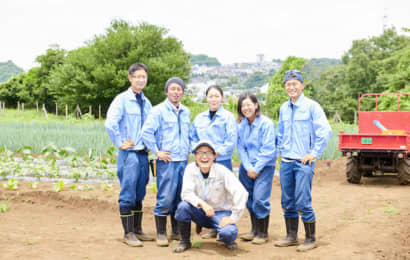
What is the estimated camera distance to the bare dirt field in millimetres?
4098

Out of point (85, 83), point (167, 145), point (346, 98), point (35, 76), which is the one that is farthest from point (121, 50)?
point (167, 145)

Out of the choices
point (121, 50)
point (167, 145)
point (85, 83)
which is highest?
point (121, 50)

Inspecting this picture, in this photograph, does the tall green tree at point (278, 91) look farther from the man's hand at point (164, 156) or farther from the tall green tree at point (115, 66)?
the man's hand at point (164, 156)

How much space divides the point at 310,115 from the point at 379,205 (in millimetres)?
2946

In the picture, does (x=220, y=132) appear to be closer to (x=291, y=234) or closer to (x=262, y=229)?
(x=262, y=229)

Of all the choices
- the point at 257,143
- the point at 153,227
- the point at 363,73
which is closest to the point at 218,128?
the point at 257,143

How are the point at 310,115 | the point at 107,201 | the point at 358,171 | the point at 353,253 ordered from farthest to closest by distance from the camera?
the point at 358,171 → the point at 107,201 → the point at 310,115 → the point at 353,253

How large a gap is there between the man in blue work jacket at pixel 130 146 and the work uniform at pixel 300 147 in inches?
57.9

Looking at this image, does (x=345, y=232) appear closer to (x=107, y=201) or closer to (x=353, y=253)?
(x=353, y=253)

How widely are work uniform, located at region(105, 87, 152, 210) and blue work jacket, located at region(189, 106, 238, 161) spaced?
1.92 ft

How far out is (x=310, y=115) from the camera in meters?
4.37

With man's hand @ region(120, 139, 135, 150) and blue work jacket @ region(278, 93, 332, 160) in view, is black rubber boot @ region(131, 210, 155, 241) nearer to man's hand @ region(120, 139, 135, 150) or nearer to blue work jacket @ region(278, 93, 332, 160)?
man's hand @ region(120, 139, 135, 150)

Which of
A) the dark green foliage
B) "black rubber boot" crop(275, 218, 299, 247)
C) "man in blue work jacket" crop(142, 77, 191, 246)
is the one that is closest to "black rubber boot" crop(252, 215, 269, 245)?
"black rubber boot" crop(275, 218, 299, 247)

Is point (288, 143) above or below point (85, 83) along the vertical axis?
Answer: below
